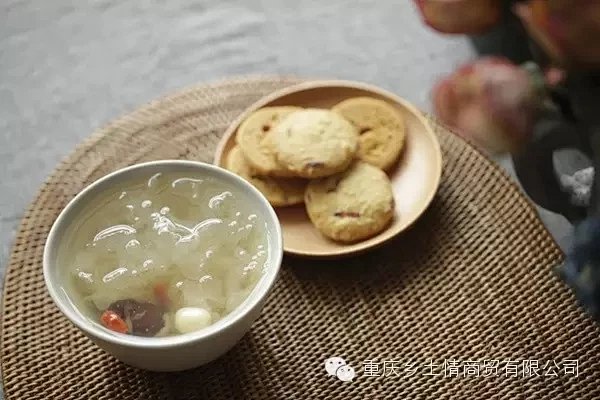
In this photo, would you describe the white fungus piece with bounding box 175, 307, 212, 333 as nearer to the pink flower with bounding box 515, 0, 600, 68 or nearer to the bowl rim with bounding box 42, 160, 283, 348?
the bowl rim with bounding box 42, 160, 283, 348

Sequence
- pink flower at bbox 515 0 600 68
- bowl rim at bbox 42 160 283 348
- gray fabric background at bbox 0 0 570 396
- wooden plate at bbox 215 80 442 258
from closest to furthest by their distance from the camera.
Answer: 1. pink flower at bbox 515 0 600 68
2. bowl rim at bbox 42 160 283 348
3. wooden plate at bbox 215 80 442 258
4. gray fabric background at bbox 0 0 570 396

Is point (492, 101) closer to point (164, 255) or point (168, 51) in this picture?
point (164, 255)

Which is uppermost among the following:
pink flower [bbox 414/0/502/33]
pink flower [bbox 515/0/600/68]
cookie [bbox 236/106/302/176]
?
pink flower [bbox 515/0/600/68]

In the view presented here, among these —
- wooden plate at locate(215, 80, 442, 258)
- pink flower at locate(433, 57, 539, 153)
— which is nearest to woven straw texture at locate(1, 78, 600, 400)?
wooden plate at locate(215, 80, 442, 258)

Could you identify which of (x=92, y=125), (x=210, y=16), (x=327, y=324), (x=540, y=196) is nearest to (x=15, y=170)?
(x=92, y=125)

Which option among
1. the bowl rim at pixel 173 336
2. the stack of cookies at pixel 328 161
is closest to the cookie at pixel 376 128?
the stack of cookies at pixel 328 161

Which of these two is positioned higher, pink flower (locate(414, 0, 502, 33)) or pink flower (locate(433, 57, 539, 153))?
pink flower (locate(414, 0, 502, 33))

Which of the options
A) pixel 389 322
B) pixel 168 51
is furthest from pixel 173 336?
pixel 168 51
